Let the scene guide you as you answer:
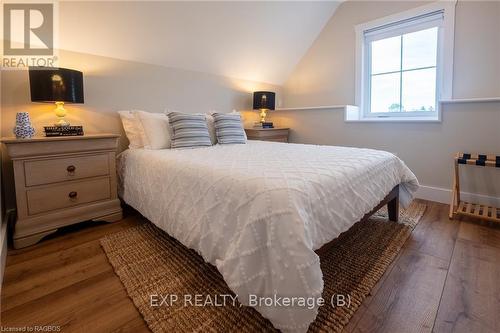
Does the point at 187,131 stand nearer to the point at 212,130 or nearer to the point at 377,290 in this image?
→ the point at 212,130

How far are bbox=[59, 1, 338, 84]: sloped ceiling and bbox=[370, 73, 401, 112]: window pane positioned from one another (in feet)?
3.70

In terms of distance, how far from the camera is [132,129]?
95.0 inches

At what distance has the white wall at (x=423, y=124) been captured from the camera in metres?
2.40

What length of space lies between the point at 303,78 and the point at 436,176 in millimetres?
2223

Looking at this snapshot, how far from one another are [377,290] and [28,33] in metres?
2.99

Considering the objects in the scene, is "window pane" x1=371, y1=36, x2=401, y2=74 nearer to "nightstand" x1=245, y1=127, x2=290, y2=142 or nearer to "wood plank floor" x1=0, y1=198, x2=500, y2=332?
"nightstand" x1=245, y1=127, x2=290, y2=142

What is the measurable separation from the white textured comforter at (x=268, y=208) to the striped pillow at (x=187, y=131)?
459 mm

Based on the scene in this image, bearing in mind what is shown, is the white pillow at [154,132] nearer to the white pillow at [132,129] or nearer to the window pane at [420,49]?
the white pillow at [132,129]

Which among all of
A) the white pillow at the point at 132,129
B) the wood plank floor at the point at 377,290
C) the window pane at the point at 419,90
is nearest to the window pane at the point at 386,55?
the window pane at the point at 419,90

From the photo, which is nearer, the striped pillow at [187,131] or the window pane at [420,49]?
the striped pillow at [187,131]

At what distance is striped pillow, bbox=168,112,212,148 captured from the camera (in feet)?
7.70

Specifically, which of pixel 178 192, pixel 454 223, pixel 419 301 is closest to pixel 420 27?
pixel 454 223

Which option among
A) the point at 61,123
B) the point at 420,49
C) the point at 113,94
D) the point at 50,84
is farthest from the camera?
the point at 420,49

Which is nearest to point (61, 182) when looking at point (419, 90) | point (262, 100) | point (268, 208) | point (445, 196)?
point (268, 208)
